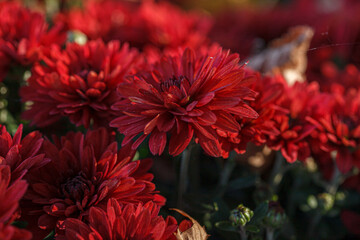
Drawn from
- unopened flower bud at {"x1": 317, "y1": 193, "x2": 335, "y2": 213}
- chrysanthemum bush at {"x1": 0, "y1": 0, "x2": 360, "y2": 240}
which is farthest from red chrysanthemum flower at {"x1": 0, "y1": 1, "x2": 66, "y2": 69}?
unopened flower bud at {"x1": 317, "y1": 193, "x2": 335, "y2": 213}

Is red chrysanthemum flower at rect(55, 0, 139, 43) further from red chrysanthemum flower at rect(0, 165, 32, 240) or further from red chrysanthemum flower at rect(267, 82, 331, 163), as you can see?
red chrysanthemum flower at rect(0, 165, 32, 240)

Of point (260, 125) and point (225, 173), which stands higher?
point (260, 125)

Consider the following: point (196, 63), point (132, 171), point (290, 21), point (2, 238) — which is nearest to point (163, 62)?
point (196, 63)

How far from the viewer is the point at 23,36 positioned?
68 centimetres

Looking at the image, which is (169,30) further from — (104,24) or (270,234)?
(270,234)

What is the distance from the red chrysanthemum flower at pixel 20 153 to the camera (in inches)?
16.1

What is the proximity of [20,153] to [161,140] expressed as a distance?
19cm

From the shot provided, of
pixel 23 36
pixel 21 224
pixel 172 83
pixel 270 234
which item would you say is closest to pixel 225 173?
pixel 270 234

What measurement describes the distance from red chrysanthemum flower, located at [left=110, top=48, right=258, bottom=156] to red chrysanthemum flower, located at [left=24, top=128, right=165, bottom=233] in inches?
1.7

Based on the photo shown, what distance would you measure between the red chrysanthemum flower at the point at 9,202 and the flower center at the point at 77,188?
0.08 metres

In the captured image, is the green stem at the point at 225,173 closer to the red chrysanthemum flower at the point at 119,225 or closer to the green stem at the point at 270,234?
the green stem at the point at 270,234

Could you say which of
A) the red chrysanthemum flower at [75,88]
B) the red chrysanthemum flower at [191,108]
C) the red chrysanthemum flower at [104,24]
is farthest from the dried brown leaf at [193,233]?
the red chrysanthemum flower at [104,24]

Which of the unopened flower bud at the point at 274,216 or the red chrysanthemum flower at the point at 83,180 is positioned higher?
the red chrysanthemum flower at the point at 83,180

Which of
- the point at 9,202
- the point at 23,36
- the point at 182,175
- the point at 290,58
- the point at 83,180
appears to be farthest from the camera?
the point at 290,58
